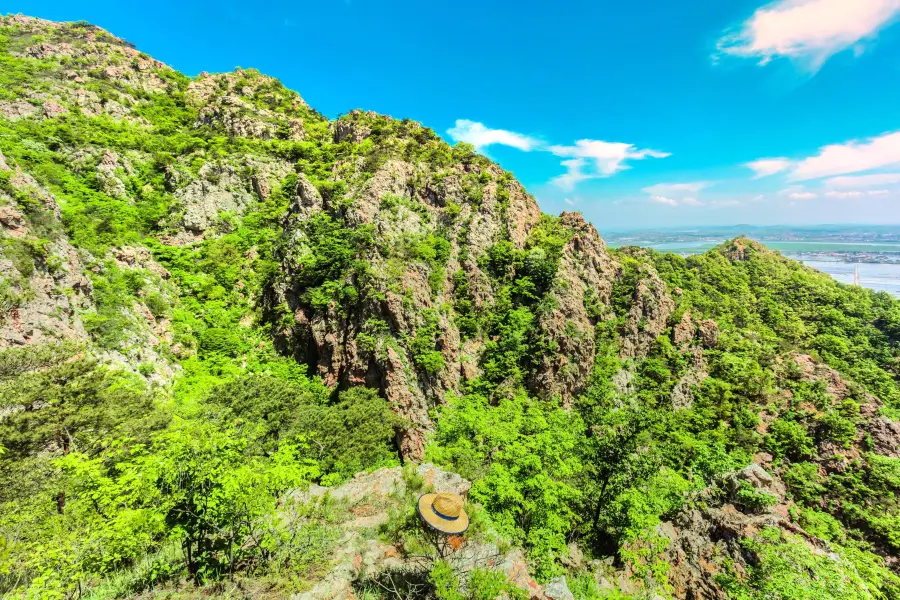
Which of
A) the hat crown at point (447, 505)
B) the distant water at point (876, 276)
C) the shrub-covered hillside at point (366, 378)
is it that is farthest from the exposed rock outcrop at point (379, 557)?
the distant water at point (876, 276)

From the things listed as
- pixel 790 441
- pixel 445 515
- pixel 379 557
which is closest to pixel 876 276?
pixel 790 441

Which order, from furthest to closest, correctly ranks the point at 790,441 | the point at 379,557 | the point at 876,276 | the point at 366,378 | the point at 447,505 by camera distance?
the point at 876,276 < the point at 790,441 < the point at 366,378 < the point at 379,557 < the point at 447,505

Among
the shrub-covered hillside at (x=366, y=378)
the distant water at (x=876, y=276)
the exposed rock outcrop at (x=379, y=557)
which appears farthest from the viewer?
the distant water at (x=876, y=276)

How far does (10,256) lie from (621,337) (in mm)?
46181

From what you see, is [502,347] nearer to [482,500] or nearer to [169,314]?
[482,500]

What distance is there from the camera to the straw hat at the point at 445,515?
978cm

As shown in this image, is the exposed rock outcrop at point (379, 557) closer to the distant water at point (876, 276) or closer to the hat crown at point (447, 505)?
the hat crown at point (447, 505)

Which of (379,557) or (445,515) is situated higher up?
(445,515)

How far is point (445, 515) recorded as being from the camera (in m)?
10.1

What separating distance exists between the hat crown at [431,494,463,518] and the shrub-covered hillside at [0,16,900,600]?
3.80ft

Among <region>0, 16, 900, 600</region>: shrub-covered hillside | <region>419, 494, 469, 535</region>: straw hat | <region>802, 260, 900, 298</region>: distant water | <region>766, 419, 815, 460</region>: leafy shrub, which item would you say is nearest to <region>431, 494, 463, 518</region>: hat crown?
<region>419, 494, 469, 535</region>: straw hat

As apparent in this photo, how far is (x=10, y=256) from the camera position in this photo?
1689 centimetres

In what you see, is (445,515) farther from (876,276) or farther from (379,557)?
(876,276)

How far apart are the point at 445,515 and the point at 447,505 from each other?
273mm
